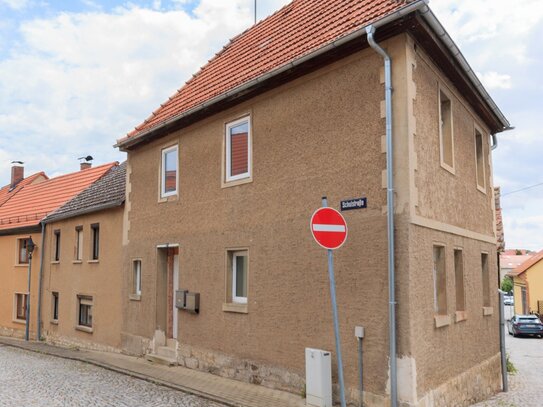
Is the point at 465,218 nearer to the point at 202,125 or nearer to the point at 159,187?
the point at 202,125

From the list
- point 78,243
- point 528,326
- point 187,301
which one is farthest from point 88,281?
point 528,326

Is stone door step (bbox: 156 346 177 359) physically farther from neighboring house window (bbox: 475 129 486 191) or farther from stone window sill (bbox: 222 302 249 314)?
neighboring house window (bbox: 475 129 486 191)

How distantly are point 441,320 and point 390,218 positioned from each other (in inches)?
80.9

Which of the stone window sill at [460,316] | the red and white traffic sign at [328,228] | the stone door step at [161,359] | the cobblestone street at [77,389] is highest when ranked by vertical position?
the red and white traffic sign at [328,228]

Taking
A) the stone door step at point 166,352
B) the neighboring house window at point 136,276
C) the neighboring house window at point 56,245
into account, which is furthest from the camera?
the neighboring house window at point 56,245

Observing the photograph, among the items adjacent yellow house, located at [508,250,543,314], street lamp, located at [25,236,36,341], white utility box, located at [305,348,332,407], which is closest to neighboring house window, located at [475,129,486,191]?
white utility box, located at [305,348,332,407]

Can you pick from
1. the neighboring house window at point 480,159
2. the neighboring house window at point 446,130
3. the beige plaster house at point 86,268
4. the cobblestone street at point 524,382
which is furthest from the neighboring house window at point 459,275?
the beige plaster house at point 86,268

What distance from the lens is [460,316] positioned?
9.44m

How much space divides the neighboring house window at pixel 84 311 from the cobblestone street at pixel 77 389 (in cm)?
383

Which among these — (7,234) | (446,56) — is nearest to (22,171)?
(7,234)

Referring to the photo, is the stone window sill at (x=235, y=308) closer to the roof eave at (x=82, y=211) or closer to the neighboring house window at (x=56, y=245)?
the roof eave at (x=82, y=211)

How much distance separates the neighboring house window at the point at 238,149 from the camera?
10.7 m

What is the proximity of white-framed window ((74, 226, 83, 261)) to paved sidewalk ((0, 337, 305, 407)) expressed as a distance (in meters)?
4.39

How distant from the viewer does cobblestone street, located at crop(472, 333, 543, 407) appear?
1088 centimetres
